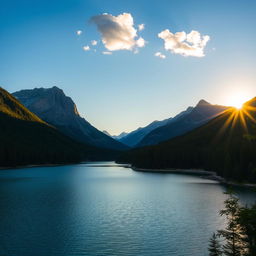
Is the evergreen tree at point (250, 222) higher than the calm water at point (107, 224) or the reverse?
higher

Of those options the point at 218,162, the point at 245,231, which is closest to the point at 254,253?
the point at 245,231

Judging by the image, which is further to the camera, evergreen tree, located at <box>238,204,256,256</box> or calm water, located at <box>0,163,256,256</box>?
calm water, located at <box>0,163,256,256</box>

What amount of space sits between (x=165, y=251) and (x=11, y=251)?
21.4m

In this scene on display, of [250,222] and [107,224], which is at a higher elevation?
[250,222]

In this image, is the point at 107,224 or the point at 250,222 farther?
the point at 107,224

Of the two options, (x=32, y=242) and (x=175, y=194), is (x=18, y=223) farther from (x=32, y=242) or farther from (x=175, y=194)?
(x=175, y=194)

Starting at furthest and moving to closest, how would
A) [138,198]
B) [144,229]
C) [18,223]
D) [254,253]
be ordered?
[138,198] < [18,223] < [144,229] < [254,253]

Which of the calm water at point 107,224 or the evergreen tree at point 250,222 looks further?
the calm water at point 107,224

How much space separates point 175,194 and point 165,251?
62.3 meters

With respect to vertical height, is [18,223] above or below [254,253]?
below

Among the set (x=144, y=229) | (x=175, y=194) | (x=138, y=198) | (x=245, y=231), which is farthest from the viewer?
(x=175, y=194)

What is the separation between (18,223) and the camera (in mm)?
60781

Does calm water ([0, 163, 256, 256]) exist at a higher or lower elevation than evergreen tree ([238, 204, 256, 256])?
lower

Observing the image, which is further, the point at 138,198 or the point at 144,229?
the point at 138,198
